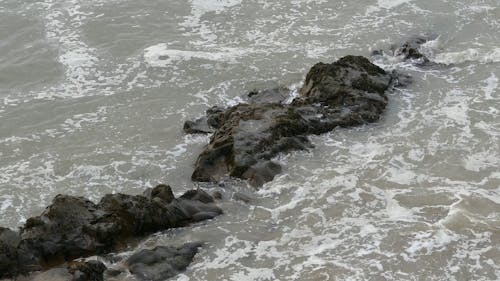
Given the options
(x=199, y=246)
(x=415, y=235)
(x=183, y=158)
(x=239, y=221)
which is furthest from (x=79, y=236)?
(x=415, y=235)

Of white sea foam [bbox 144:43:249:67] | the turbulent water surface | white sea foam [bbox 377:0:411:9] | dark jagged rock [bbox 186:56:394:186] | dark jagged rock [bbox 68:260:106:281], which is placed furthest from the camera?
white sea foam [bbox 377:0:411:9]

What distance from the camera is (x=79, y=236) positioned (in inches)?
328

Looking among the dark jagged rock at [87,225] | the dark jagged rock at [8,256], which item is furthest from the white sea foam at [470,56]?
the dark jagged rock at [8,256]

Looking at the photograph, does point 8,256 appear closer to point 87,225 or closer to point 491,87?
point 87,225

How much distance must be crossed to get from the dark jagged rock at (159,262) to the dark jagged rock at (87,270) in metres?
0.46

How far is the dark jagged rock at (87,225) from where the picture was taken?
7.91 metres

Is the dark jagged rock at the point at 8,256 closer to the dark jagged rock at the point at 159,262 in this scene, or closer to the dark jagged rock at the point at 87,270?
the dark jagged rock at the point at 87,270

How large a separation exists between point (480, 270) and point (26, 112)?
948 cm

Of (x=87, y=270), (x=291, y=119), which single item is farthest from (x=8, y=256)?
(x=291, y=119)

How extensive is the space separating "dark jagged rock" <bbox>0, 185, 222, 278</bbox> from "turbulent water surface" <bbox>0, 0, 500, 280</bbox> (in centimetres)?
29

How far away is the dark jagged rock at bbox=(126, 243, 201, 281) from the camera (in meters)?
7.95

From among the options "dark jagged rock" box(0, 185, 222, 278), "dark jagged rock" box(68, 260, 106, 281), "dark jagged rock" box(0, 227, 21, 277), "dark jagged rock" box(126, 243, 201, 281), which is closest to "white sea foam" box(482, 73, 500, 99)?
"dark jagged rock" box(0, 185, 222, 278)

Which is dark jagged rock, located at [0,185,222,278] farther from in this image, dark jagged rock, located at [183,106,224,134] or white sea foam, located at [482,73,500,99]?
white sea foam, located at [482,73,500,99]

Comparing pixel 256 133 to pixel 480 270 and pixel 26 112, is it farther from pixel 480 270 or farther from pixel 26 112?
pixel 26 112
